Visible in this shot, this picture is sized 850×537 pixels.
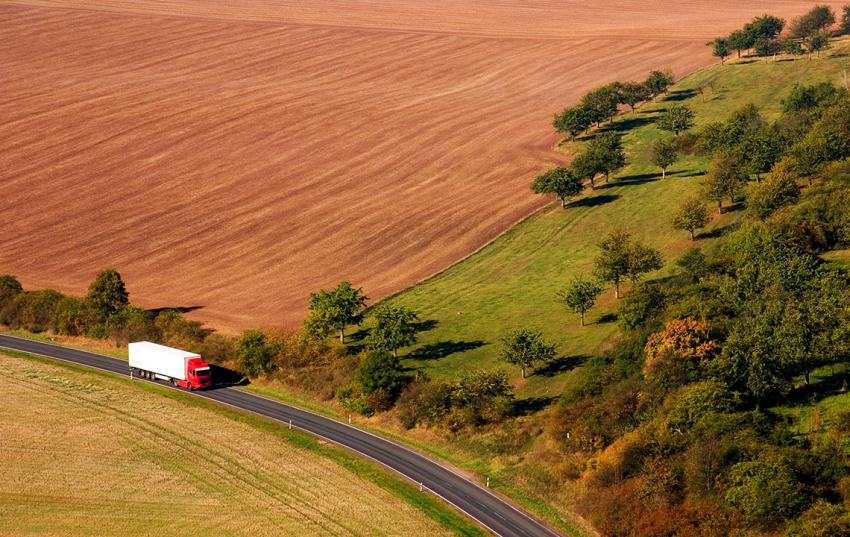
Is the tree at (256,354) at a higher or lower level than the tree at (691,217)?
lower

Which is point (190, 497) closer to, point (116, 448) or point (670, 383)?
point (116, 448)

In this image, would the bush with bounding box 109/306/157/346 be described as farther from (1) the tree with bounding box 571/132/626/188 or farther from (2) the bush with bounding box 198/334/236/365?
(1) the tree with bounding box 571/132/626/188

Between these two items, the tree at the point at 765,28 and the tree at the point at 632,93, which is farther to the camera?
the tree at the point at 765,28

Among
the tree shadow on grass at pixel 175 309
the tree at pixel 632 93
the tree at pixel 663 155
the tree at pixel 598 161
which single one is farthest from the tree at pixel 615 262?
the tree at pixel 632 93

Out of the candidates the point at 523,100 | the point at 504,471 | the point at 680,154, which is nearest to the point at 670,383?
the point at 504,471

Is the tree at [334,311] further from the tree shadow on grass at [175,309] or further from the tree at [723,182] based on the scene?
the tree at [723,182]

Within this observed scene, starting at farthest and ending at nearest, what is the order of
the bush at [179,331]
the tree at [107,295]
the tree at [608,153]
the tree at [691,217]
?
the tree at [608,153] < the tree at [691,217] < the tree at [107,295] < the bush at [179,331]

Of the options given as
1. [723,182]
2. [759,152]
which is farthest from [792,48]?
[723,182]
